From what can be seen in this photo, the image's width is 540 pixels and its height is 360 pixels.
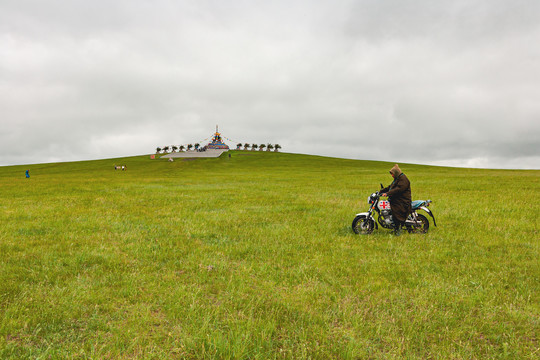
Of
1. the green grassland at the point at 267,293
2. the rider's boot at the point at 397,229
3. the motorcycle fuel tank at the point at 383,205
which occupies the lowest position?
the green grassland at the point at 267,293

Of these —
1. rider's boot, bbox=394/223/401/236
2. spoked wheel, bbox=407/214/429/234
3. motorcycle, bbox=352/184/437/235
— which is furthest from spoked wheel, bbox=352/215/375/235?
spoked wheel, bbox=407/214/429/234

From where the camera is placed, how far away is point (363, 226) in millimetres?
11172

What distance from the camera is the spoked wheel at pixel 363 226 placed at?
1114 centimetres

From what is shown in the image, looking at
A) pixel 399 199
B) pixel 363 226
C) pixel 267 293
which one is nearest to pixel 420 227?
pixel 399 199

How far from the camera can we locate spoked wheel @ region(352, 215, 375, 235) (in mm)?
11141

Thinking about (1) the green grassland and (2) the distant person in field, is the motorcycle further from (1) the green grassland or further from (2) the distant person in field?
(1) the green grassland

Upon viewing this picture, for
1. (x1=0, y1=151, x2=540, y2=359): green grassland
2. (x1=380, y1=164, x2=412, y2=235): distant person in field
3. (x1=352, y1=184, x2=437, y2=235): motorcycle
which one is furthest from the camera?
(x1=352, y1=184, x2=437, y2=235): motorcycle

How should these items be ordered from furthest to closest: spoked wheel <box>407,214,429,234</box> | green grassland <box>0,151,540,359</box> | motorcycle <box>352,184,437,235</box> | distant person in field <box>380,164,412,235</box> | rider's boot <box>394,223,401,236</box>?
spoked wheel <box>407,214,429,234</box> < motorcycle <box>352,184,437,235</box> < rider's boot <box>394,223,401,236</box> < distant person in field <box>380,164,412,235</box> < green grassland <box>0,151,540,359</box>

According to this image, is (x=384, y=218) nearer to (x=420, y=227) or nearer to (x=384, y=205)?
(x=384, y=205)

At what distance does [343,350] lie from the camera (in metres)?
4.23

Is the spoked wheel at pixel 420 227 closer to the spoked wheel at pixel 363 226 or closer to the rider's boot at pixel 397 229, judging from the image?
the rider's boot at pixel 397 229

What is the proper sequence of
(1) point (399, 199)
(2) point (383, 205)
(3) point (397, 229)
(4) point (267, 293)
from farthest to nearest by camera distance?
(2) point (383, 205) < (3) point (397, 229) < (1) point (399, 199) < (4) point (267, 293)

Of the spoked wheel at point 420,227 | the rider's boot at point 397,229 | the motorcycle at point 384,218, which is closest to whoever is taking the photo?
the rider's boot at point 397,229

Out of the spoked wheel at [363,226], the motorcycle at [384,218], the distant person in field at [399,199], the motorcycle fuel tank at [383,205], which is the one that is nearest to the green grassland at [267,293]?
the spoked wheel at [363,226]
